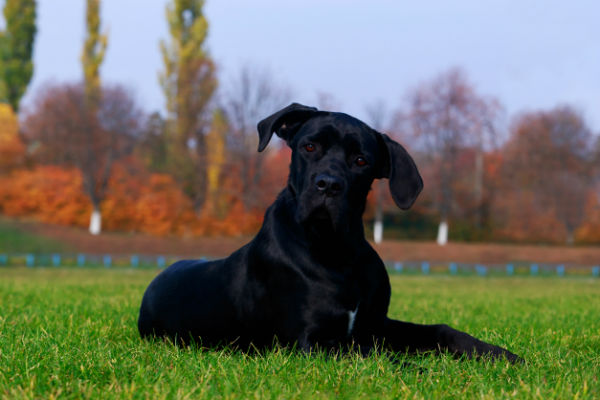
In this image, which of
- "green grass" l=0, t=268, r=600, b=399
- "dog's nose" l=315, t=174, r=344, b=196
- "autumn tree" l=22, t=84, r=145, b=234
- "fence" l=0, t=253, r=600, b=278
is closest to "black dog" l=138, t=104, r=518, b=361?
"dog's nose" l=315, t=174, r=344, b=196

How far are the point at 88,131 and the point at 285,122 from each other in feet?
142

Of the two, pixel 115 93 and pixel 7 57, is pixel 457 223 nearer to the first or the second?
pixel 115 93

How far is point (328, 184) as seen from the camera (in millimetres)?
4051

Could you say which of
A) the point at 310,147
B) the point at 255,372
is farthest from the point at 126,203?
the point at 255,372

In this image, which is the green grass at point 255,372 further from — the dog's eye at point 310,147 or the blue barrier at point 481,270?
the blue barrier at point 481,270

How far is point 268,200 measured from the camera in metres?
43.3

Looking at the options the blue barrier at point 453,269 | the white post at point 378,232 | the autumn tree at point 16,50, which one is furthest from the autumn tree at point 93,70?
the blue barrier at point 453,269

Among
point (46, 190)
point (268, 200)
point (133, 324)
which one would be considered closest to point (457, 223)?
point (268, 200)

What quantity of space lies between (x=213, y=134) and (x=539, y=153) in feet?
87.7

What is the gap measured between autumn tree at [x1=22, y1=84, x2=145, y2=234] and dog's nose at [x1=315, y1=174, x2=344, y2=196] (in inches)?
1684

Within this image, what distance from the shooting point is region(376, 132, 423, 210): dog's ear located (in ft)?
14.9

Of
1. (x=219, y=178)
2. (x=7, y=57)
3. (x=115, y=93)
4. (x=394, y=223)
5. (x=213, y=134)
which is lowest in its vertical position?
(x=394, y=223)

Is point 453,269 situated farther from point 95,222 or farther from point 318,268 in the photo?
point 318,268

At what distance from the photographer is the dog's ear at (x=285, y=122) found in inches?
179
